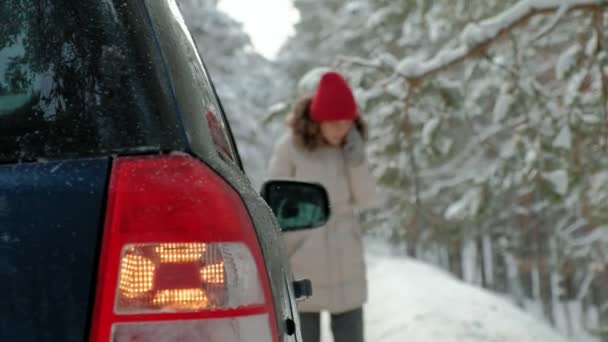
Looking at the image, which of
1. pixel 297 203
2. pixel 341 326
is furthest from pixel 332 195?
pixel 297 203

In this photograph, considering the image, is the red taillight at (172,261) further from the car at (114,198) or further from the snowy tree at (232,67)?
the snowy tree at (232,67)

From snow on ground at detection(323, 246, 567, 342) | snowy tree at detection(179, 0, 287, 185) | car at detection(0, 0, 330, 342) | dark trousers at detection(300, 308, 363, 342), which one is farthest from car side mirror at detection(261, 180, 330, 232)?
snowy tree at detection(179, 0, 287, 185)

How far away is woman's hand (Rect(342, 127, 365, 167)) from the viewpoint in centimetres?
438

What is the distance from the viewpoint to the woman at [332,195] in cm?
429

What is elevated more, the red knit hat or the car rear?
the red knit hat

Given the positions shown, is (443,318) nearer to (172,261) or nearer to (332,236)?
(332,236)

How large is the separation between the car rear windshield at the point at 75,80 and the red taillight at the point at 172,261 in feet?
0.22

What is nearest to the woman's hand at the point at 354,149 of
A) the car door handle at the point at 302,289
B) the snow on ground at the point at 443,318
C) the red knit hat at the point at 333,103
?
the red knit hat at the point at 333,103

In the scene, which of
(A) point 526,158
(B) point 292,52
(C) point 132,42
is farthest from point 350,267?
(B) point 292,52

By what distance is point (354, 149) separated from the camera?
439 cm

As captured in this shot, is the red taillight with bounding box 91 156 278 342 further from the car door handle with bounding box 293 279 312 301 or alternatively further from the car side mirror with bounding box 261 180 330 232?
the car side mirror with bounding box 261 180 330 232

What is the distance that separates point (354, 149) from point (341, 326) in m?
1.02

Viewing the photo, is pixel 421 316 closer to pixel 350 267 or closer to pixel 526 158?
pixel 526 158

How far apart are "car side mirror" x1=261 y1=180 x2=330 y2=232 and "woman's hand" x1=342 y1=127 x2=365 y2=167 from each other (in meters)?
1.69
